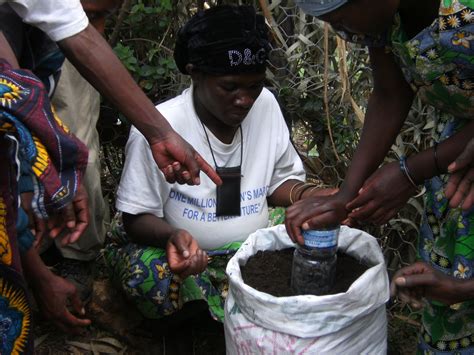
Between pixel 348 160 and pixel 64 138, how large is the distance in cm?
154

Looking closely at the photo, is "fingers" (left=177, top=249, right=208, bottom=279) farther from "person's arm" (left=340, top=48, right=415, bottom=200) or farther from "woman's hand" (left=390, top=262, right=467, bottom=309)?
"woman's hand" (left=390, top=262, right=467, bottom=309)

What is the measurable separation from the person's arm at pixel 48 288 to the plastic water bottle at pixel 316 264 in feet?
1.94

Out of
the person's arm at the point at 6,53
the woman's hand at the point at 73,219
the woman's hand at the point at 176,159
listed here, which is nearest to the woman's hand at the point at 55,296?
the woman's hand at the point at 73,219

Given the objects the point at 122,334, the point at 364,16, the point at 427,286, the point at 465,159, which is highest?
the point at 364,16

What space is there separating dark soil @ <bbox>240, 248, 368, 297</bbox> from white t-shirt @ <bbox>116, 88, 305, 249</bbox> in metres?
0.34

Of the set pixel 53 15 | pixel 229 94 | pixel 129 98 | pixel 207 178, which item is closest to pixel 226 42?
pixel 229 94

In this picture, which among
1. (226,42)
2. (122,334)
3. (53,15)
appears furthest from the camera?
(122,334)

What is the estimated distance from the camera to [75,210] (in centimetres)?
144

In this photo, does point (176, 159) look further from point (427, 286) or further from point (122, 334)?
point (122, 334)

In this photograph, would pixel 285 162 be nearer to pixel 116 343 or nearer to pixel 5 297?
pixel 116 343

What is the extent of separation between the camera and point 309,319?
160 centimetres

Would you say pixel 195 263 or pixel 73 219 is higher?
pixel 73 219

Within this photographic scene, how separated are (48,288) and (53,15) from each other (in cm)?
67

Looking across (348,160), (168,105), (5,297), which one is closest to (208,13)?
(168,105)
